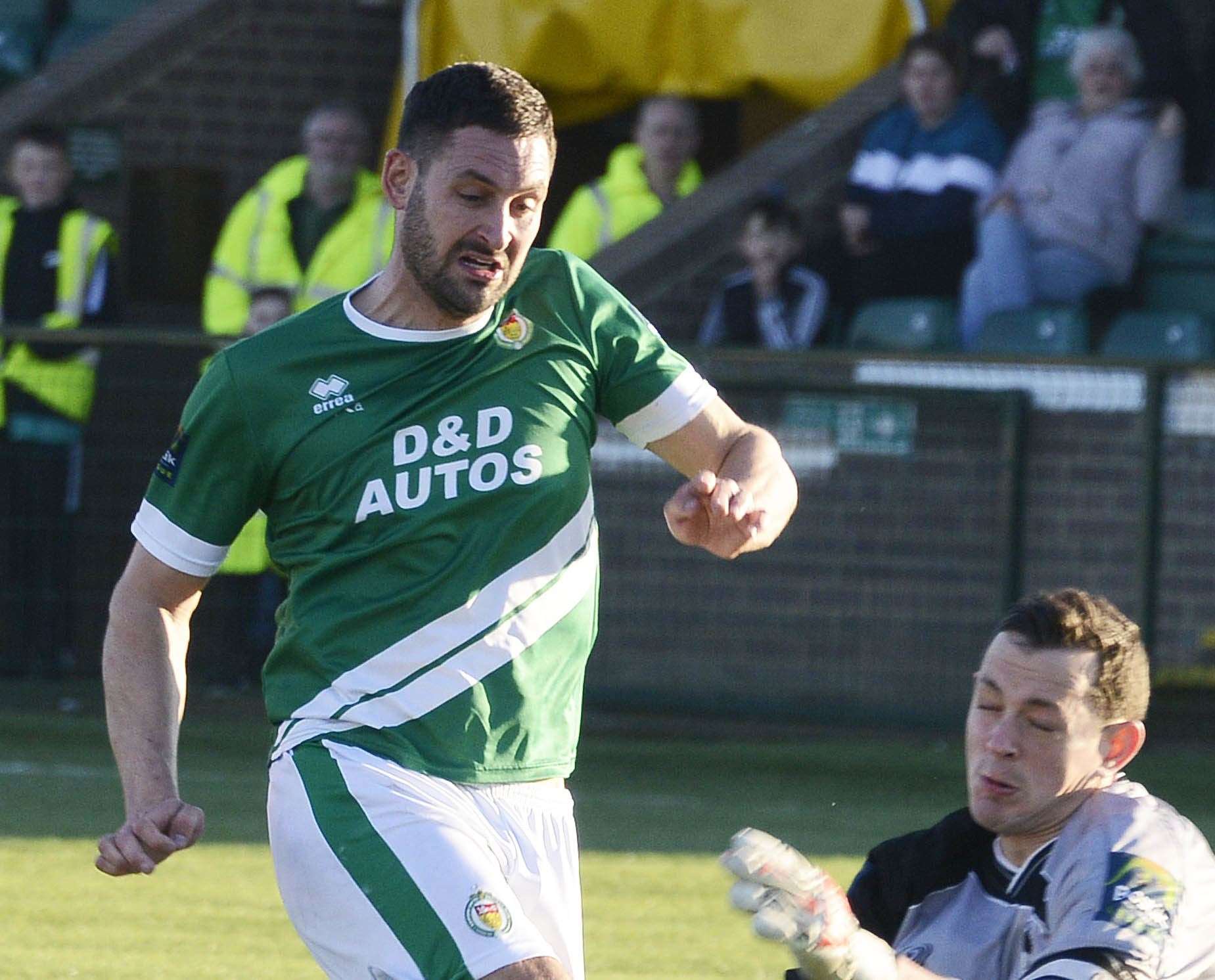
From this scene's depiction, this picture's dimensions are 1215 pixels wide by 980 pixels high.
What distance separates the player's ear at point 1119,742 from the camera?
3.91 m

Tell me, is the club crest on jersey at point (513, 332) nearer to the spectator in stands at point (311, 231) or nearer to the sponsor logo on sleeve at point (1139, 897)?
the sponsor logo on sleeve at point (1139, 897)

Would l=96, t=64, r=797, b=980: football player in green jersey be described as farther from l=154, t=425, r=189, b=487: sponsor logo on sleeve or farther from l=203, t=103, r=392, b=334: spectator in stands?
l=203, t=103, r=392, b=334: spectator in stands

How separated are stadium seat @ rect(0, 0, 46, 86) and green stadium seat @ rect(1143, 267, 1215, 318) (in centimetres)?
762

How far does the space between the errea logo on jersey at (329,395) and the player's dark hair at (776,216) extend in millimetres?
7483

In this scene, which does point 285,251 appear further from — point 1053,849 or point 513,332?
point 1053,849

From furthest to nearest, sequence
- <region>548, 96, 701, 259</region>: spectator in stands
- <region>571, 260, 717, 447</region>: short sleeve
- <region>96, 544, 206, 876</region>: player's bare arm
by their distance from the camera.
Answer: <region>548, 96, 701, 259</region>: spectator in stands
<region>571, 260, 717, 447</region>: short sleeve
<region>96, 544, 206, 876</region>: player's bare arm

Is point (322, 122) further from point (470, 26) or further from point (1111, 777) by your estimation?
point (1111, 777)

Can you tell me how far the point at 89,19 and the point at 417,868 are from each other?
12901mm

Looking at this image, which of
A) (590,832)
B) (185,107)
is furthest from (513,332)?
(185,107)

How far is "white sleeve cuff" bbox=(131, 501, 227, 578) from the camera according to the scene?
13.4 feet

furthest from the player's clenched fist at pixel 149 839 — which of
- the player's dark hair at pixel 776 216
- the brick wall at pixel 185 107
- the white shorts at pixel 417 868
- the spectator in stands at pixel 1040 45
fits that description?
the brick wall at pixel 185 107

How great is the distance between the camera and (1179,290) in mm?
11719

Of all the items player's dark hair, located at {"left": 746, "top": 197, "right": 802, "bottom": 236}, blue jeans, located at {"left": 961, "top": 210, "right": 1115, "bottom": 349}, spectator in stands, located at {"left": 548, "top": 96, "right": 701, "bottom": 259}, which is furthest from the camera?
spectator in stands, located at {"left": 548, "top": 96, "right": 701, "bottom": 259}

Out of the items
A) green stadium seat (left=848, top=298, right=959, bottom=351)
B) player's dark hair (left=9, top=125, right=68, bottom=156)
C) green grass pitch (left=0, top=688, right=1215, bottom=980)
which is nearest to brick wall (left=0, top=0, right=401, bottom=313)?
player's dark hair (left=9, top=125, right=68, bottom=156)
